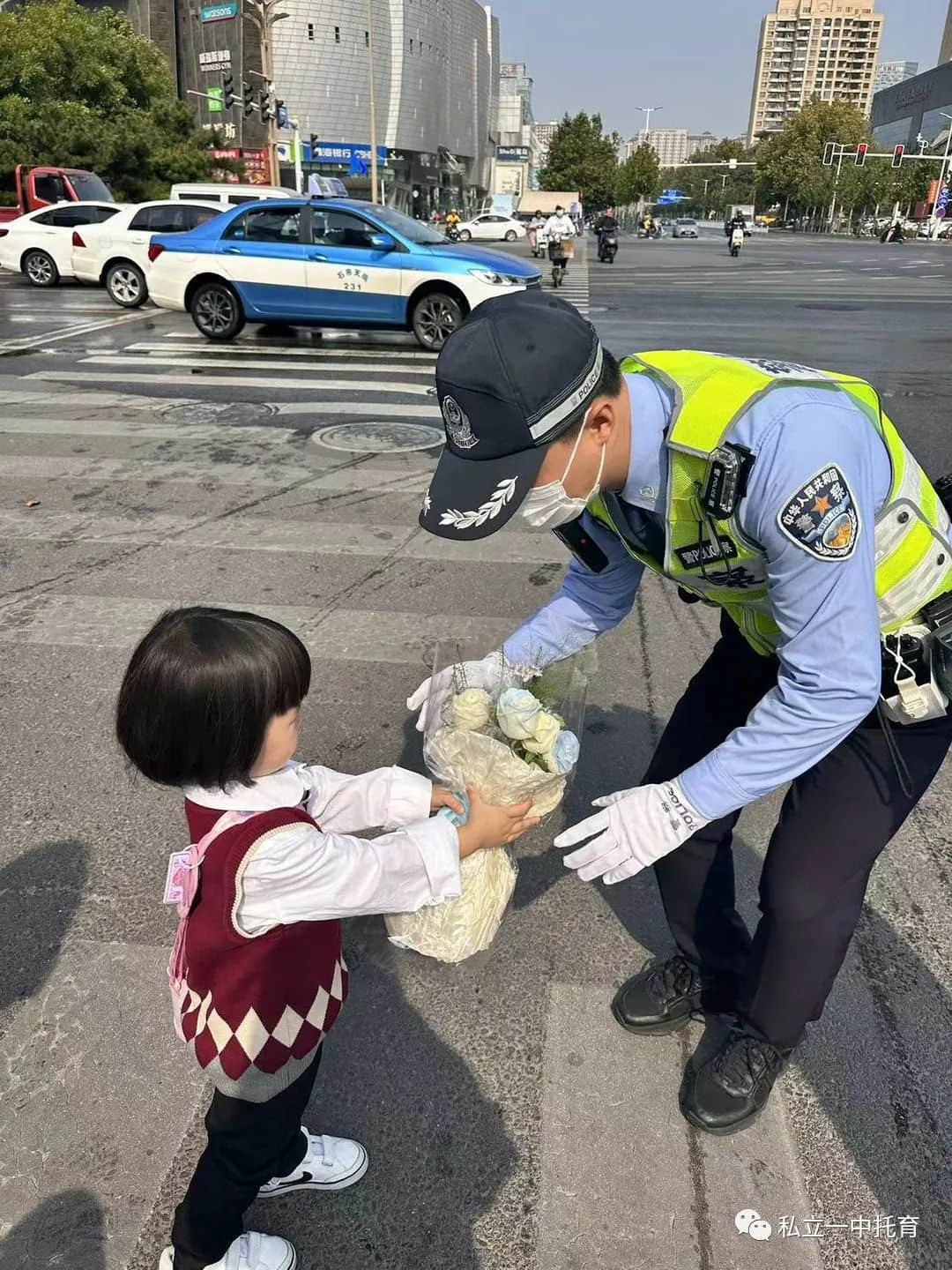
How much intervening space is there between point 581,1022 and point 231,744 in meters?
1.38

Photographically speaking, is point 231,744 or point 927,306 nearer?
point 231,744

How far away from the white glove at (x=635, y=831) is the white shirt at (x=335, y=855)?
27cm

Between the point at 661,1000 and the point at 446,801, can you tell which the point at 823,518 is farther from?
the point at 661,1000

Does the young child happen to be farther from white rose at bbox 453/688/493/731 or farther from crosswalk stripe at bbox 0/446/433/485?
crosswalk stripe at bbox 0/446/433/485

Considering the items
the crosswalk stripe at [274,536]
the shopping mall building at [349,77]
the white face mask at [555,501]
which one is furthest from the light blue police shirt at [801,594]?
the shopping mall building at [349,77]

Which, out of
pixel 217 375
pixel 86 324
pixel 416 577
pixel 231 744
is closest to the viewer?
pixel 231 744

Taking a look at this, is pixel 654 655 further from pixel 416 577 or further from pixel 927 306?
pixel 927 306

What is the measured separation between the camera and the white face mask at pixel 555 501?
171cm

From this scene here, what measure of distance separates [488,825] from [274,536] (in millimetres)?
4120

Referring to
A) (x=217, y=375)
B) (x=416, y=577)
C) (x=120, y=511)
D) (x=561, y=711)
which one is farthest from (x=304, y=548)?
(x=217, y=375)

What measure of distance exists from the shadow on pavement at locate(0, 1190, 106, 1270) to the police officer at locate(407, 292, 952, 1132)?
1.22 metres

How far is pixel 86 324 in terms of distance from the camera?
1360 centimetres

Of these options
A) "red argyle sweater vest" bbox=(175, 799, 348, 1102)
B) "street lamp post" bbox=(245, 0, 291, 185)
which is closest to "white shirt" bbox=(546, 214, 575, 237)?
"street lamp post" bbox=(245, 0, 291, 185)

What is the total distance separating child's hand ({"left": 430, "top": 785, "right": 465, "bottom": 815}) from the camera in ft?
5.92
